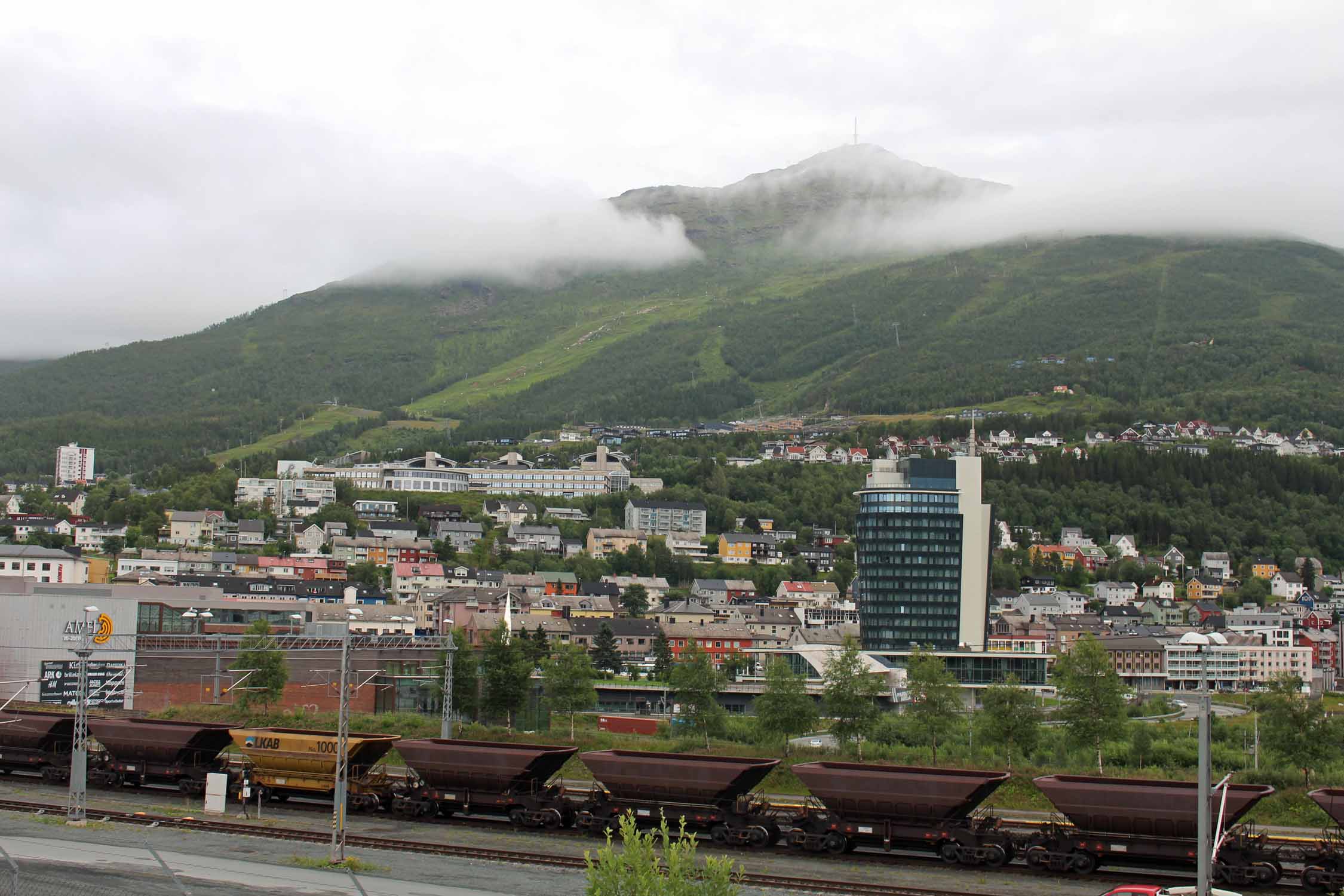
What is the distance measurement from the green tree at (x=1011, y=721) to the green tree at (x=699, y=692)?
1339 centimetres

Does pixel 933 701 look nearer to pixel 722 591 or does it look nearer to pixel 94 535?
pixel 722 591

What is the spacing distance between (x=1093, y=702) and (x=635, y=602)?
87.7 m

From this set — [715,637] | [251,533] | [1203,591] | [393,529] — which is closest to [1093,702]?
[715,637]

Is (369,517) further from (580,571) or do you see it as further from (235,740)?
(235,740)

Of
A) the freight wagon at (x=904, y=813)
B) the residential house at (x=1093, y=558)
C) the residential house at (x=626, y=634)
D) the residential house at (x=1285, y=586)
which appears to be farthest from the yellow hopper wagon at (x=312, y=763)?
the residential house at (x=1285, y=586)

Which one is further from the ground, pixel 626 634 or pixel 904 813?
pixel 904 813

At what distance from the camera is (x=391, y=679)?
8338cm

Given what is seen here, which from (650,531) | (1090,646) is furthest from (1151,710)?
(650,531)

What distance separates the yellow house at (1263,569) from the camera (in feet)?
616

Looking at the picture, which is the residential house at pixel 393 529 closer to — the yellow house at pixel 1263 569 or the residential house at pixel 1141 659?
the residential house at pixel 1141 659

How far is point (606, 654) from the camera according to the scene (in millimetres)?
122500

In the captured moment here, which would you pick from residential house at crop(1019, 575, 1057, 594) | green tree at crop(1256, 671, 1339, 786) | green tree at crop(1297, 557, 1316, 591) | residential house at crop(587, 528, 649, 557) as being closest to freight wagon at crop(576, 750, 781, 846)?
green tree at crop(1256, 671, 1339, 786)

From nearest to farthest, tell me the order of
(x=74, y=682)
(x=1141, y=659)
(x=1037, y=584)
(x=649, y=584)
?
(x=74, y=682) < (x=1141, y=659) < (x=649, y=584) < (x=1037, y=584)

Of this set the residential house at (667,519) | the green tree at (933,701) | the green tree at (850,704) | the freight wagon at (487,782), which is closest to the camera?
the freight wagon at (487,782)
